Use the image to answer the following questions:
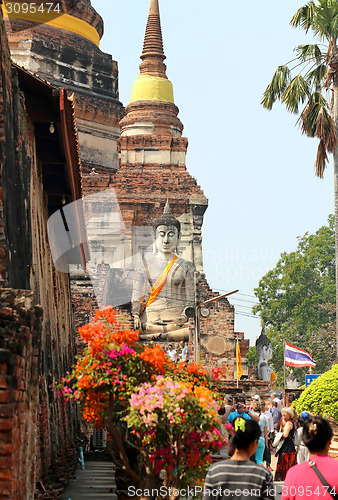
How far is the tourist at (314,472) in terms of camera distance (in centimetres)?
487

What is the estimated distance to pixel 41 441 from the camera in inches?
379

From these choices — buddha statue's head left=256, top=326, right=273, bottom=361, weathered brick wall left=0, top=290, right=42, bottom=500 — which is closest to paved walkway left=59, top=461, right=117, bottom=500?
weathered brick wall left=0, top=290, right=42, bottom=500

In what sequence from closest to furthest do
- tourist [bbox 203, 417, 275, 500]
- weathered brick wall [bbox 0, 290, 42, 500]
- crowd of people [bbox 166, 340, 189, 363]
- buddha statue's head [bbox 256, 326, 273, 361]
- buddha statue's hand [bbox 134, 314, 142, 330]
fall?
tourist [bbox 203, 417, 275, 500]
weathered brick wall [bbox 0, 290, 42, 500]
crowd of people [bbox 166, 340, 189, 363]
buddha statue's hand [bbox 134, 314, 142, 330]
buddha statue's head [bbox 256, 326, 273, 361]

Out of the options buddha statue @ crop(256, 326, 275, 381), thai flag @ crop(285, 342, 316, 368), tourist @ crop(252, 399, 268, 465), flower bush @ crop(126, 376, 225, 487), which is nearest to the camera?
flower bush @ crop(126, 376, 225, 487)

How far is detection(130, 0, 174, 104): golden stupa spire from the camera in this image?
38094 millimetres

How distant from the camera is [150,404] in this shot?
695 cm

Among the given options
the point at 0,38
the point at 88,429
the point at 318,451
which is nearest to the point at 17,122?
the point at 0,38

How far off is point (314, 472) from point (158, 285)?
2248 cm

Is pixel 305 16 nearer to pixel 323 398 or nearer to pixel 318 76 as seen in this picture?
pixel 318 76

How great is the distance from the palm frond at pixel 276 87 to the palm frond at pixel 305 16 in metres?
0.92

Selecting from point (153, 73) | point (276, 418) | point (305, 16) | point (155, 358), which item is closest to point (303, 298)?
point (153, 73)

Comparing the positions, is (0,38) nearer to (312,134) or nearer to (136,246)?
(312,134)

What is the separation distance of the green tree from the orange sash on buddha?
15104mm

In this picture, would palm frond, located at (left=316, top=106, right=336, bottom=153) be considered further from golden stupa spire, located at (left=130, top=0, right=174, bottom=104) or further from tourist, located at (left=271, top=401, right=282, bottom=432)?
golden stupa spire, located at (left=130, top=0, right=174, bottom=104)
